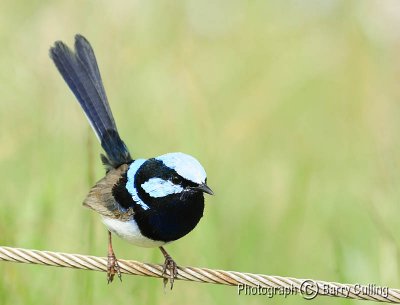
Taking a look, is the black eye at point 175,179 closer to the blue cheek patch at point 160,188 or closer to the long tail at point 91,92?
the blue cheek patch at point 160,188

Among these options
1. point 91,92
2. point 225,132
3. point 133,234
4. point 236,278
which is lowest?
point 236,278

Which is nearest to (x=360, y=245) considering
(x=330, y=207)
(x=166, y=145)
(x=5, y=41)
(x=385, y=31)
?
(x=330, y=207)

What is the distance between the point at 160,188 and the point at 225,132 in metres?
2.47

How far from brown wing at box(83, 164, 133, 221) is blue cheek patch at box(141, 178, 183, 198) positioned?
170mm

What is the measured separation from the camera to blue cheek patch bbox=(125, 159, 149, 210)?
371cm

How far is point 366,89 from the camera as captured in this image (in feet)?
21.3

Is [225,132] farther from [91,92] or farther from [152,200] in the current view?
[152,200]

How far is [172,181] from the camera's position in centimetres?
353

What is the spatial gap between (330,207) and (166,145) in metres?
1.02

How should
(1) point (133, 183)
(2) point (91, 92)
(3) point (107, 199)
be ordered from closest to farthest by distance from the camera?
(1) point (133, 183) < (3) point (107, 199) < (2) point (91, 92)

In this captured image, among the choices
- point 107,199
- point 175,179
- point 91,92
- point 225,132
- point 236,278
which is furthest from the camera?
point 225,132

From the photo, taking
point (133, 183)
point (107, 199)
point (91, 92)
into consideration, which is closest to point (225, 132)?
point (91, 92)

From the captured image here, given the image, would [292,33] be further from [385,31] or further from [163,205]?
[163,205]

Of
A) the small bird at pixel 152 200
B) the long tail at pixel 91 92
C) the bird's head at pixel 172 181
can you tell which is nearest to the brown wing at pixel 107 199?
the small bird at pixel 152 200
